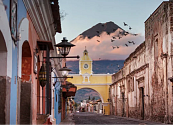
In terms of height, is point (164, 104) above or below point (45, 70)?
below

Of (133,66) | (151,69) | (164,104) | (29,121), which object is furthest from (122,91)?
(29,121)

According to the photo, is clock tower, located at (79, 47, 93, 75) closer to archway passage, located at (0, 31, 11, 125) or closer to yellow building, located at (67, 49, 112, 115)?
yellow building, located at (67, 49, 112, 115)

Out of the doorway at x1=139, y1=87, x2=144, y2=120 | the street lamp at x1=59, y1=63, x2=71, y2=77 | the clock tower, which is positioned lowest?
the doorway at x1=139, y1=87, x2=144, y2=120

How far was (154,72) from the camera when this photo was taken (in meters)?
20.5

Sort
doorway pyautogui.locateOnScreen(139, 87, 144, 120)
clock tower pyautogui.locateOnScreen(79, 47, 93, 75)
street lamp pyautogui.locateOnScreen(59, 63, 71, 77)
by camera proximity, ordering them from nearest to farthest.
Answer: street lamp pyautogui.locateOnScreen(59, 63, 71, 77)
doorway pyautogui.locateOnScreen(139, 87, 144, 120)
clock tower pyautogui.locateOnScreen(79, 47, 93, 75)

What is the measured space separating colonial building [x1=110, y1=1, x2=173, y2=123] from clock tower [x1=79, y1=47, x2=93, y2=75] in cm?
3103

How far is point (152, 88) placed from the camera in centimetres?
2119

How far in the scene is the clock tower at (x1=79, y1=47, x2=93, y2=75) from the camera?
199 ft

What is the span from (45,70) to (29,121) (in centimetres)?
174

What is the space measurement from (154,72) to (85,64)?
43582 mm

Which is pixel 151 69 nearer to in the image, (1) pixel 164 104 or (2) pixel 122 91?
(1) pixel 164 104

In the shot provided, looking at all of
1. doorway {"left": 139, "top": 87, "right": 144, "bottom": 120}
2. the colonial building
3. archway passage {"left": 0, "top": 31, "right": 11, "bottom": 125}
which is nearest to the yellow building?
the colonial building

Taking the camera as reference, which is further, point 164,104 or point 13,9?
point 164,104

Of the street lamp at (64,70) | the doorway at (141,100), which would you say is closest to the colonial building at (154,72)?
the doorway at (141,100)
